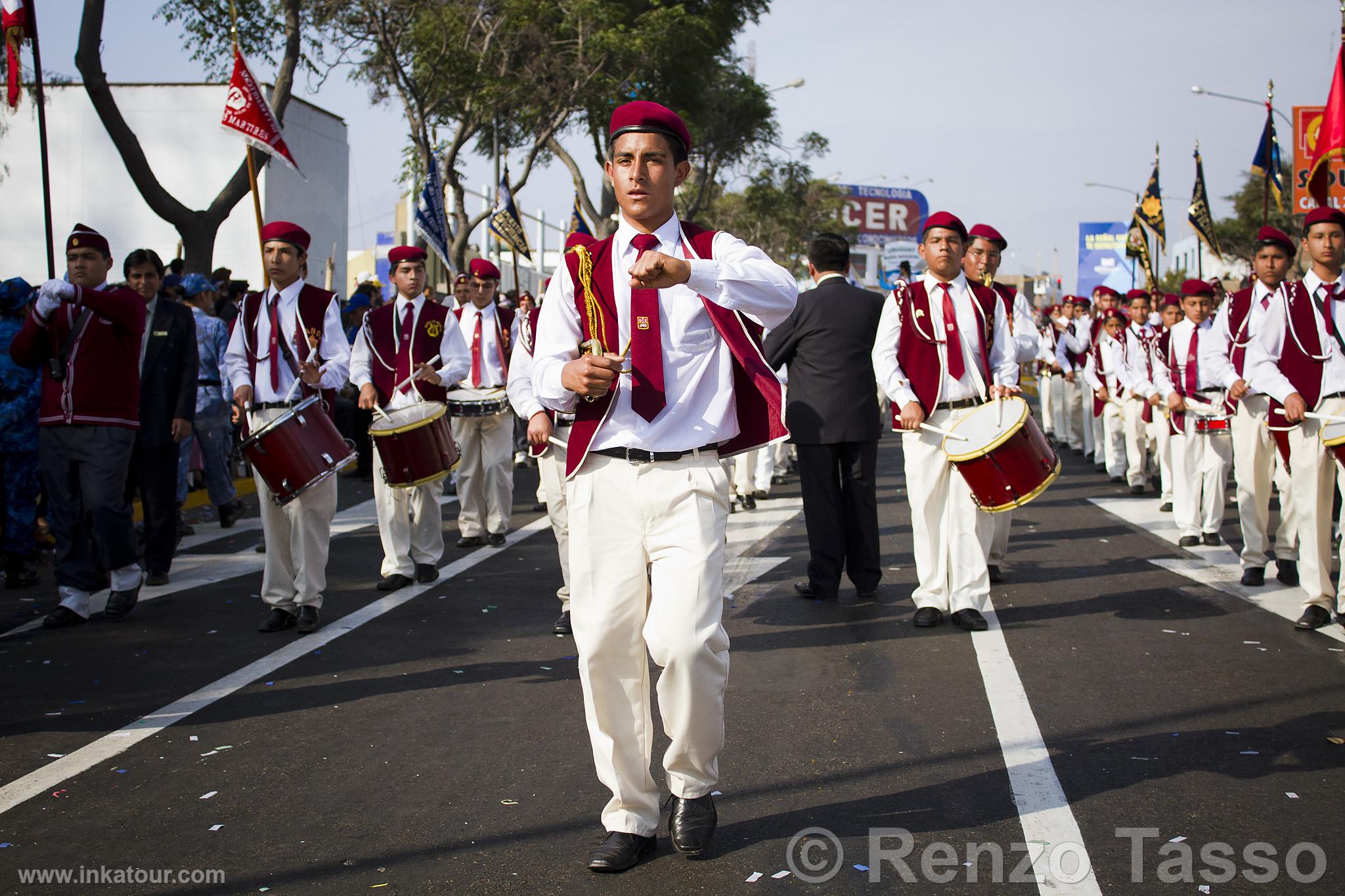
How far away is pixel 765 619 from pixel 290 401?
327 cm

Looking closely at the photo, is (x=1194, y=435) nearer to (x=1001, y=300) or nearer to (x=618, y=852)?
(x=1001, y=300)

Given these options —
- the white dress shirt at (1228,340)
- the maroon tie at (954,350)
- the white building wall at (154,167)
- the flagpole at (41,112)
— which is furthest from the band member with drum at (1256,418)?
the white building wall at (154,167)

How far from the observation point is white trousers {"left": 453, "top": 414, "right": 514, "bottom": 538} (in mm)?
11258

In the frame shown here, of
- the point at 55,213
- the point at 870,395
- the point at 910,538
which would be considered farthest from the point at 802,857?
the point at 55,213

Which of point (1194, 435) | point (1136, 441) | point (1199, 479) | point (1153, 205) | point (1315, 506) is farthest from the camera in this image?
point (1153, 205)

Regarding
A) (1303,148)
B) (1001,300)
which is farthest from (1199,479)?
(1303,148)

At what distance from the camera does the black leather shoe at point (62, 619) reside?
25.9ft

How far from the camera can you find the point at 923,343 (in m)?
7.94

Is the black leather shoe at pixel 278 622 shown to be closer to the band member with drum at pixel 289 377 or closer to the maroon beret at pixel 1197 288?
the band member with drum at pixel 289 377

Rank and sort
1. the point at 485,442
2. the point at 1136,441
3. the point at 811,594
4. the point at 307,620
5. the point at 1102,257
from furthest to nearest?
the point at 1102,257
the point at 1136,441
the point at 485,442
the point at 811,594
the point at 307,620

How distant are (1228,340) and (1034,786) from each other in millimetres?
4840

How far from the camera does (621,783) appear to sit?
4.22 meters

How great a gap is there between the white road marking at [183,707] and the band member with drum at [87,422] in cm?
149

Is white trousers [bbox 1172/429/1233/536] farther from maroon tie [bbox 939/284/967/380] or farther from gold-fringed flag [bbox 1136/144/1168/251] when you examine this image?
gold-fringed flag [bbox 1136/144/1168/251]
